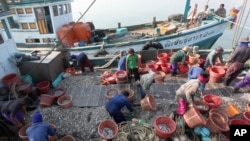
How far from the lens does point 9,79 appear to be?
21.8 ft

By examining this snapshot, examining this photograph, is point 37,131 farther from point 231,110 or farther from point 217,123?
point 231,110

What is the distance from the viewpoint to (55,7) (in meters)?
10.4

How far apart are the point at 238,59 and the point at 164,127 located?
3519 mm

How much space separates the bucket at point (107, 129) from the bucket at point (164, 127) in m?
1.00

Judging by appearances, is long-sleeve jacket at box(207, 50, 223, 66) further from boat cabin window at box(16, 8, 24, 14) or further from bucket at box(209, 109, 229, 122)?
boat cabin window at box(16, 8, 24, 14)

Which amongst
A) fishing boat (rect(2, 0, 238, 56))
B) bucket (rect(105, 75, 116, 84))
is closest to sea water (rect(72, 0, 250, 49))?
fishing boat (rect(2, 0, 238, 56))

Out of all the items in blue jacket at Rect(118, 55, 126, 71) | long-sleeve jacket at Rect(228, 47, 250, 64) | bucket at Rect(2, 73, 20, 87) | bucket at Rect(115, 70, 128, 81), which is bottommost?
bucket at Rect(115, 70, 128, 81)

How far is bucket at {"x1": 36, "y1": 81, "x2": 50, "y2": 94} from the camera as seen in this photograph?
6.66m

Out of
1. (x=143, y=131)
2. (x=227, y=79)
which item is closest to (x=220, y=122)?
(x=143, y=131)

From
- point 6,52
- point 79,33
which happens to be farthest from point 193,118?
point 79,33

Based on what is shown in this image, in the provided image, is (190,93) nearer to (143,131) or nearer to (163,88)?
(143,131)

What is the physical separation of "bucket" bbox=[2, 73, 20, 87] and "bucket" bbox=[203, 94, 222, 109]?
606 centimetres

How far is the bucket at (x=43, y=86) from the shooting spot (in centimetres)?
666

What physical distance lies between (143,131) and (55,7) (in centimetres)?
860
